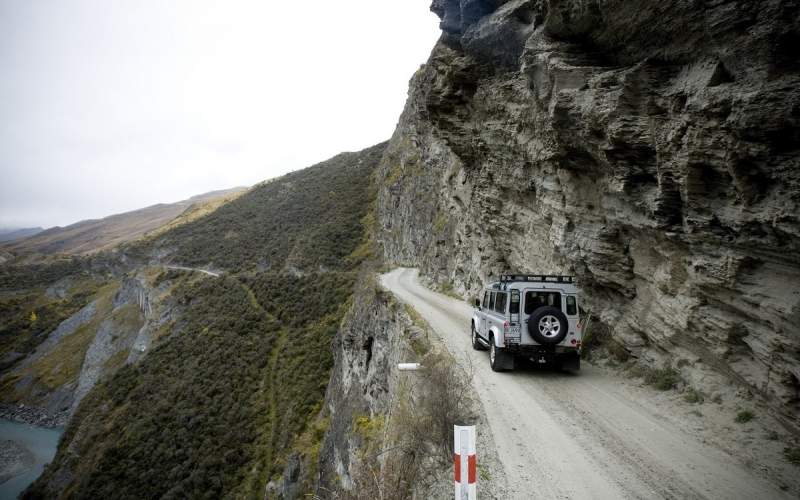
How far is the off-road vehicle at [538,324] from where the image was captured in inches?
377

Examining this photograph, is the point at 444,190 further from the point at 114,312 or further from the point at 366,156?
the point at 114,312

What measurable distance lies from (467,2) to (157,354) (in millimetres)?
49859

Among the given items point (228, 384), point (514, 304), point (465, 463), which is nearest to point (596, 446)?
point (465, 463)

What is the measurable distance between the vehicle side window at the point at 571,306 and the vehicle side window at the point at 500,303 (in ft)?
5.10

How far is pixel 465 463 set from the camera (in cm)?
399

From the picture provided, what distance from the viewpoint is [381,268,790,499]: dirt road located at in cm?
521

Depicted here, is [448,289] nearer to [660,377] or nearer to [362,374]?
[362,374]

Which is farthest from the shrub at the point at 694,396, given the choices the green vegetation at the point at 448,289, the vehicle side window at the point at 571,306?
the green vegetation at the point at 448,289

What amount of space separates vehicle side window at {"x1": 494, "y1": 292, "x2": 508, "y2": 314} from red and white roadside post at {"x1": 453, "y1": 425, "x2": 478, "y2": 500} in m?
6.60

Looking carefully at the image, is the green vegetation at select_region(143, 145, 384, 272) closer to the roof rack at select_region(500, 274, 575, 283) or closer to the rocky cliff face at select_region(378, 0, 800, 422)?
the rocky cliff face at select_region(378, 0, 800, 422)

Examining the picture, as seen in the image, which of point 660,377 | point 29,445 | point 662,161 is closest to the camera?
point 662,161

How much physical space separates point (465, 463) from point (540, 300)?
6.70m

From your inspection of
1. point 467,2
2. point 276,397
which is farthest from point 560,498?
point 276,397

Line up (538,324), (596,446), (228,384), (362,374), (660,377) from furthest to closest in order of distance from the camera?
(228,384) < (362,374) < (538,324) < (660,377) < (596,446)
